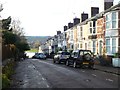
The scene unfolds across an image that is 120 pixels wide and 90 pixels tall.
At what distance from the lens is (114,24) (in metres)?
38.2

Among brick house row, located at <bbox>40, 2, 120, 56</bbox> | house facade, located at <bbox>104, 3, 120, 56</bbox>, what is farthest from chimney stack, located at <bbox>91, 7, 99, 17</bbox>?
house facade, located at <bbox>104, 3, 120, 56</bbox>

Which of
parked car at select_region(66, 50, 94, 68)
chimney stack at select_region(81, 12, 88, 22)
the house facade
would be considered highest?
chimney stack at select_region(81, 12, 88, 22)

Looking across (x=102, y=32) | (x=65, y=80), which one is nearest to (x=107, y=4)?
(x=102, y=32)

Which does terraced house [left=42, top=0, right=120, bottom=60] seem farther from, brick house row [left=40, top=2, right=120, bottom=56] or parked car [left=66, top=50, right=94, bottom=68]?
parked car [left=66, top=50, right=94, bottom=68]

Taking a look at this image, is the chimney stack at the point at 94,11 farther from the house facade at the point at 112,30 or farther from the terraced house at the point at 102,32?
the house facade at the point at 112,30

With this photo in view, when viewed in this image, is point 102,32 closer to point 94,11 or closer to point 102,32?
point 102,32

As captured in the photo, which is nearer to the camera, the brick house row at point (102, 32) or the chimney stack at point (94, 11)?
the brick house row at point (102, 32)

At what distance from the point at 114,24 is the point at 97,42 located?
8.05 m

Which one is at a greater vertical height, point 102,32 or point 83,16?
point 83,16

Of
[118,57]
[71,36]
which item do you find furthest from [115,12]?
[71,36]

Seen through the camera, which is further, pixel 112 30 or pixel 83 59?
pixel 112 30

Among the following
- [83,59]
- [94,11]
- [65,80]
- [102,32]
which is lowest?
[65,80]

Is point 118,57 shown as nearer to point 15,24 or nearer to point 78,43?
point 78,43

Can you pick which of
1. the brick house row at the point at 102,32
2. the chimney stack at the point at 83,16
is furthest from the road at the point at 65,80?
the chimney stack at the point at 83,16
